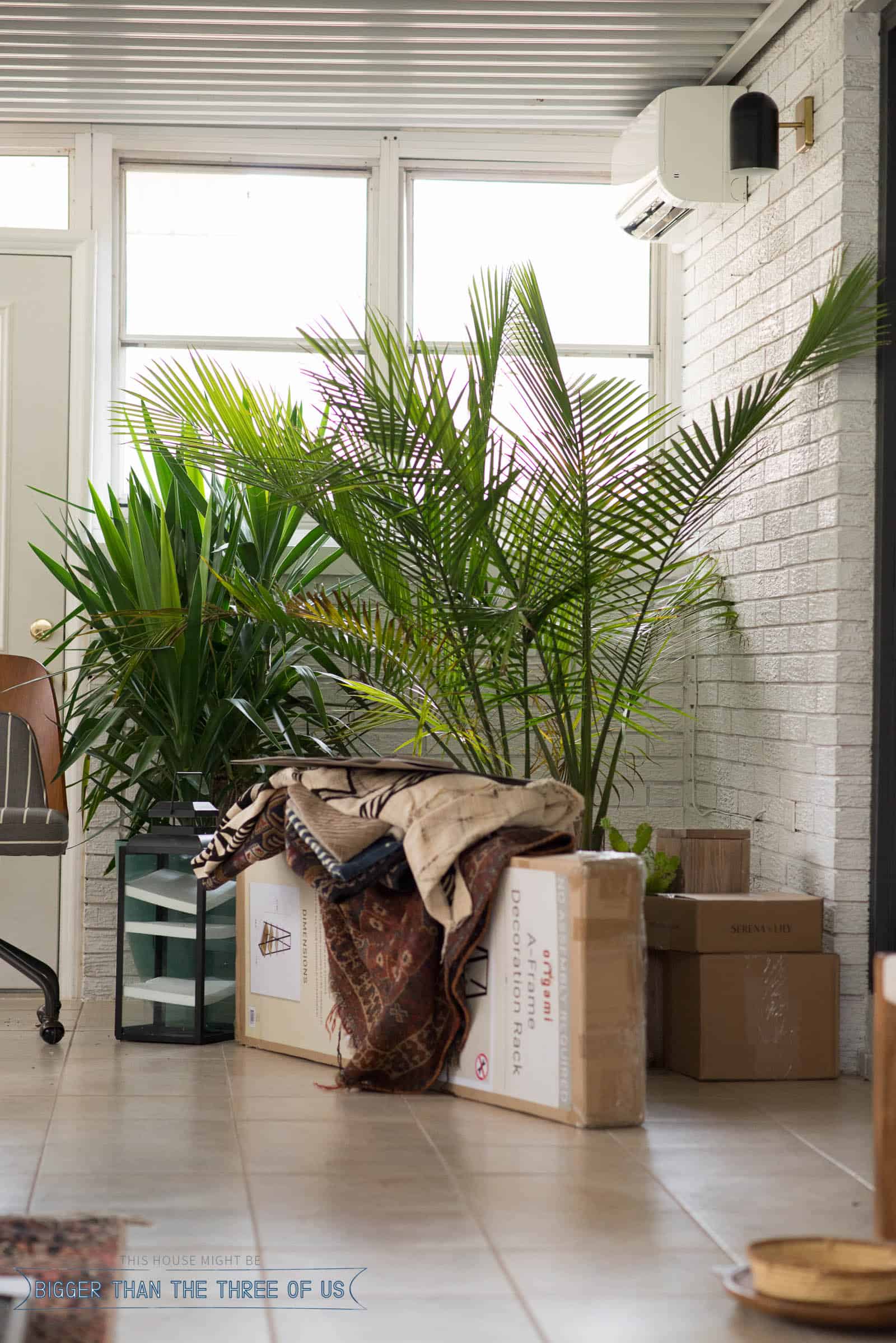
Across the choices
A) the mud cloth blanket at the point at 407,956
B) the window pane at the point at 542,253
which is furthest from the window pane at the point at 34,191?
the mud cloth blanket at the point at 407,956

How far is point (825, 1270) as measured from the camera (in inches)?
69.5

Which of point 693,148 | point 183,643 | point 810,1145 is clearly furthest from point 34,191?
point 810,1145

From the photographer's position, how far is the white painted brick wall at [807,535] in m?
3.23

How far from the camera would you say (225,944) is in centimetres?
350

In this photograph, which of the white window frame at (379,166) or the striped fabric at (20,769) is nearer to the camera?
the striped fabric at (20,769)

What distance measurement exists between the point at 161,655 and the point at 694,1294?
86.1 inches

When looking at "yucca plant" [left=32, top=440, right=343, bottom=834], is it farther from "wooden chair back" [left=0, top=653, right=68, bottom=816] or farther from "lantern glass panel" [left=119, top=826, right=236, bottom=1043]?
"lantern glass panel" [left=119, top=826, right=236, bottom=1043]

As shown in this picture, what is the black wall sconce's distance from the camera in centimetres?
339

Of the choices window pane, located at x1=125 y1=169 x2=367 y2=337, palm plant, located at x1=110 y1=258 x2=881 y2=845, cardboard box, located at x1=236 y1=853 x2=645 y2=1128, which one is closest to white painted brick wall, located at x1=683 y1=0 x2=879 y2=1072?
palm plant, located at x1=110 y1=258 x2=881 y2=845

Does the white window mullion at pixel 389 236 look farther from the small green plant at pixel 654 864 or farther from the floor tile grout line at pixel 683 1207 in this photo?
the floor tile grout line at pixel 683 1207

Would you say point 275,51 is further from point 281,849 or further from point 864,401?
point 281,849

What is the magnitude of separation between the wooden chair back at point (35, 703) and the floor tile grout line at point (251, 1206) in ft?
3.59

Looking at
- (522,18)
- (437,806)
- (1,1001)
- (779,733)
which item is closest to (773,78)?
(522,18)

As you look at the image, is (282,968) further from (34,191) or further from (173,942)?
(34,191)
